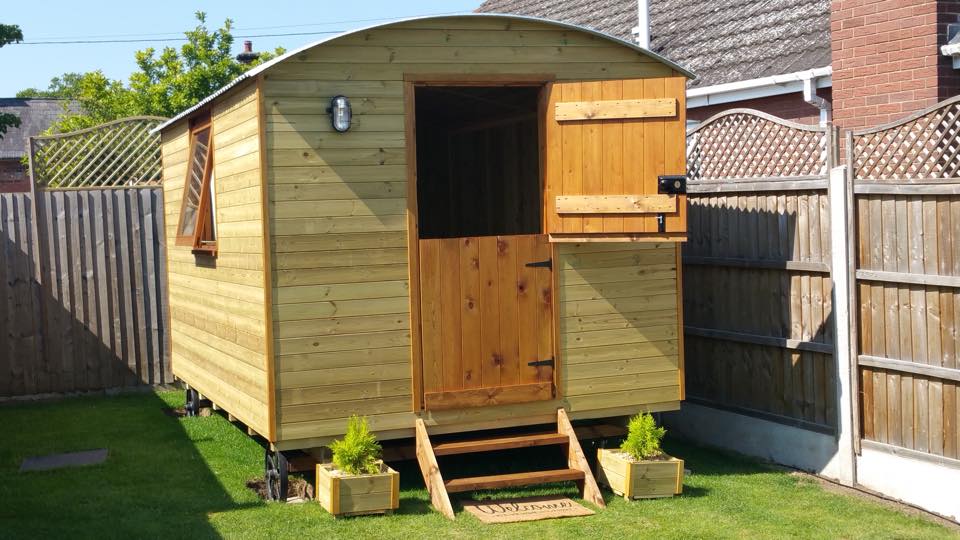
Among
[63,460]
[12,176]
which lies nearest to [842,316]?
[63,460]

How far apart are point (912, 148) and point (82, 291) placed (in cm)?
778

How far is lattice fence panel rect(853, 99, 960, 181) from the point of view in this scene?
660 cm

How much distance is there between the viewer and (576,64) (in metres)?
7.42

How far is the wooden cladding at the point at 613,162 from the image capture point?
23.3 ft

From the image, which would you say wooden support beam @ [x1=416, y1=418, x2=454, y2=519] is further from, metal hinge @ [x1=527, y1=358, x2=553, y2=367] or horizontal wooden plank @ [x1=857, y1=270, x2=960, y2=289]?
horizontal wooden plank @ [x1=857, y1=270, x2=960, y2=289]

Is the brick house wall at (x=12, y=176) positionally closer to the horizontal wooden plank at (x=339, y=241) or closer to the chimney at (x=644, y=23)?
the chimney at (x=644, y=23)

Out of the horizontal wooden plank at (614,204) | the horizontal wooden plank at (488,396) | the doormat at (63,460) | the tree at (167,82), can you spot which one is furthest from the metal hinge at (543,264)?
the tree at (167,82)

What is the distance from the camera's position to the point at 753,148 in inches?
327

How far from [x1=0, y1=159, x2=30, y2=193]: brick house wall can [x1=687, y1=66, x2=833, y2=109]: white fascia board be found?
95.2 ft

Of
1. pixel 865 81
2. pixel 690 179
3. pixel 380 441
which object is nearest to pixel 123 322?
pixel 380 441

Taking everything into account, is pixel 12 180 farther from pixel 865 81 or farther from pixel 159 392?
pixel 865 81

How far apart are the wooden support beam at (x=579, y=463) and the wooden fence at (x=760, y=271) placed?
1.72 metres

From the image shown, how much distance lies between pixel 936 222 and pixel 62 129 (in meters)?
25.9

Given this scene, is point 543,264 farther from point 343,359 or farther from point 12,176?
point 12,176
